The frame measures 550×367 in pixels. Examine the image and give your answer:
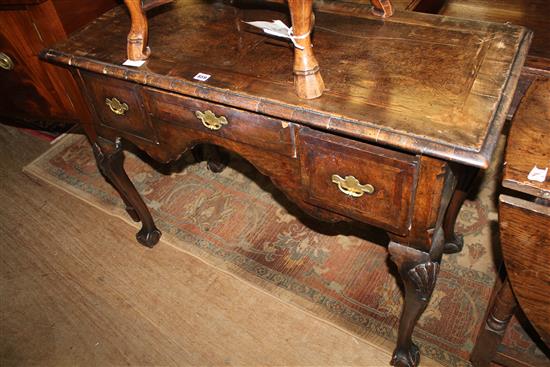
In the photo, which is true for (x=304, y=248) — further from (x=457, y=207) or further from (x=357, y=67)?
(x=357, y=67)

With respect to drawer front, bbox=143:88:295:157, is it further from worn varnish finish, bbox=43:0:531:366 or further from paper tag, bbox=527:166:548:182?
paper tag, bbox=527:166:548:182

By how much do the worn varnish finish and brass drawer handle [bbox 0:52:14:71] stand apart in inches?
12.6

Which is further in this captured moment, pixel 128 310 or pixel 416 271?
pixel 128 310

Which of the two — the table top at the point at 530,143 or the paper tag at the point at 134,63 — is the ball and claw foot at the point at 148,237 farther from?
the table top at the point at 530,143

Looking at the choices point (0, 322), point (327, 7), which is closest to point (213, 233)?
point (0, 322)

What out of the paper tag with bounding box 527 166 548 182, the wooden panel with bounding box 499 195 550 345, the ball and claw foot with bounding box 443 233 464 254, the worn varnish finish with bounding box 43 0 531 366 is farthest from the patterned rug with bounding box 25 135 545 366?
the paper tag with bounding box 527 166 548 182

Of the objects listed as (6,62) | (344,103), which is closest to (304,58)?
(344,103)

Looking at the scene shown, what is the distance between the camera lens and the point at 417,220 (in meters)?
1.24

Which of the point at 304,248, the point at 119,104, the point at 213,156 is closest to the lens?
the point at 119,104

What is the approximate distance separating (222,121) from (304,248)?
93cm

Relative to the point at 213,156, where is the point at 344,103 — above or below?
above

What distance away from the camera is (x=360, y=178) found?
1.25m

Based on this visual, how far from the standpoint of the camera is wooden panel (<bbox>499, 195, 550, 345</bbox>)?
113 centimetres

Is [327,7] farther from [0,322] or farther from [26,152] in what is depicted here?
Result: [26,152]
